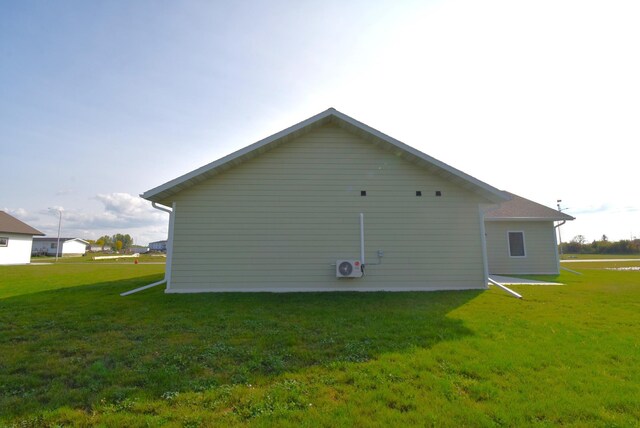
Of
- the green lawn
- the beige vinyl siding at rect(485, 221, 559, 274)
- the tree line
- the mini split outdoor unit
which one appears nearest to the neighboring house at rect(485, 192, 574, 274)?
the beige vinyl siding at rect(485, 221, 559, 274)

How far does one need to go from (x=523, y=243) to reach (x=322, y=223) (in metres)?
10.9

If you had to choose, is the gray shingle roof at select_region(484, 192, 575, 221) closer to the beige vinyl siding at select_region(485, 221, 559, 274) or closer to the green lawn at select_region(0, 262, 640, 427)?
the beige vinyl siding at select_region(485, 221, 559, 274)

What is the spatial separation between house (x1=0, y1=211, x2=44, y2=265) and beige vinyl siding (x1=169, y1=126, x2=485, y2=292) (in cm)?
2744

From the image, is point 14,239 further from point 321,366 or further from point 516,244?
point 516,244

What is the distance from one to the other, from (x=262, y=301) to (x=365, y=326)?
301 cm

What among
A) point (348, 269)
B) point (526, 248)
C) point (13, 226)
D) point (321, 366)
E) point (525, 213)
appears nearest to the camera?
point (321, 366)

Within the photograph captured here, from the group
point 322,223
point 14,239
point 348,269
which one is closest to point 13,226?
point 14,239

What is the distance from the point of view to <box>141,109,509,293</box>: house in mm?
8602

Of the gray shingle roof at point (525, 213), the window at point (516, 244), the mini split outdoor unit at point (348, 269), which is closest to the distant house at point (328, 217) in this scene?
the mini split outdoor unit at point (348, 269)

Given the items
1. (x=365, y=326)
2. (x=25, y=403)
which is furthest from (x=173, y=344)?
(x=365, y=326)

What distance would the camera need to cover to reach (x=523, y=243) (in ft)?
47.5

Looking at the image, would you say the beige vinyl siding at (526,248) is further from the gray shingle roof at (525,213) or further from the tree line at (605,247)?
the tree line at (605,247)

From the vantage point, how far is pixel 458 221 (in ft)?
29.8

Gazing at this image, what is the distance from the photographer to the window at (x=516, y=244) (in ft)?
47.4
